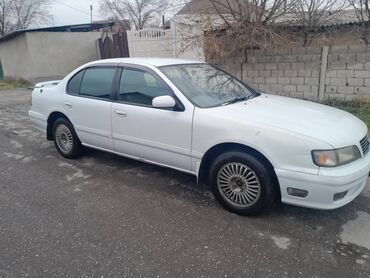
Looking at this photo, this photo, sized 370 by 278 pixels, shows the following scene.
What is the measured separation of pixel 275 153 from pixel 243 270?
3.34ft

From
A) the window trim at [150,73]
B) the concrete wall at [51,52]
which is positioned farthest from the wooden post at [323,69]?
the concrete wall at [51,52]

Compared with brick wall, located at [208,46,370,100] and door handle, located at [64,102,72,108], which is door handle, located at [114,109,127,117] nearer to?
door handle, located at [64,102,72,108]

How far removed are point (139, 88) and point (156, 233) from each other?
1.73m

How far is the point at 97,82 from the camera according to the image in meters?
4.14

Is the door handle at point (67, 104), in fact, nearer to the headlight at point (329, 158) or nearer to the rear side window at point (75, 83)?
the rear side window at point (75, 83)

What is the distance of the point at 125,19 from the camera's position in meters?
41.0

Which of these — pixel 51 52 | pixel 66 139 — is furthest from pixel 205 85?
pixel 51 52

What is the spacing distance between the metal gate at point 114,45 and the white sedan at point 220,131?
8435mm

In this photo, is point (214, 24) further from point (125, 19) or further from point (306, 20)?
point (125, 19)

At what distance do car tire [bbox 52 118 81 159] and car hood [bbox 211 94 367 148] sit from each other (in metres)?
2.37

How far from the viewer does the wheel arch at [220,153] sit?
285 centimetres

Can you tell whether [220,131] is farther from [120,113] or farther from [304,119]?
[120,113]

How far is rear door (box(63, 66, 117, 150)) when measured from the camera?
3.95 meters

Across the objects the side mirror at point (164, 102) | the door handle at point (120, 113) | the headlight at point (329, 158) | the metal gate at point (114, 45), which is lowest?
the headlight at point (329, 158)
